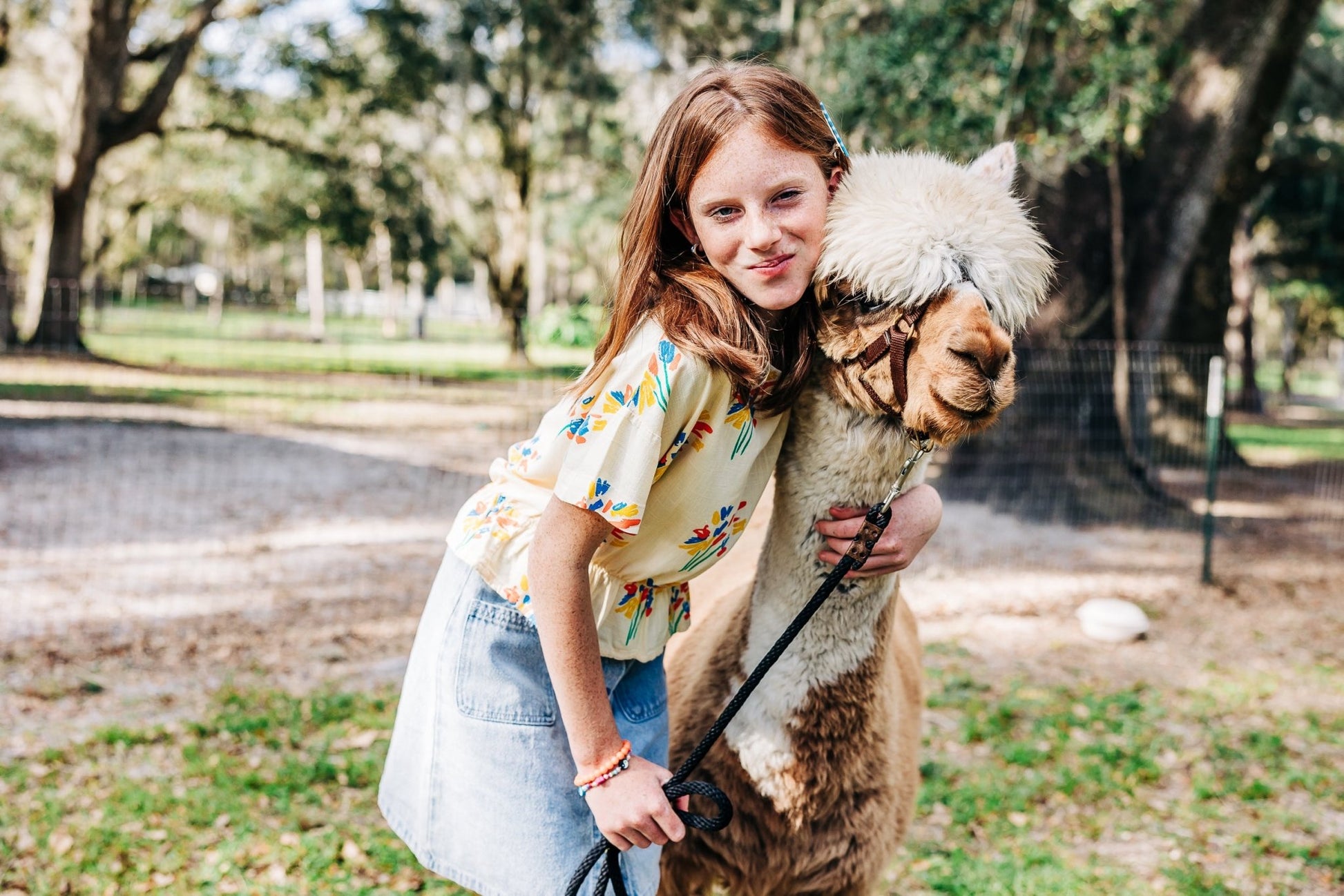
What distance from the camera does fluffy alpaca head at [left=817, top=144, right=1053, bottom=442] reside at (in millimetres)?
1507

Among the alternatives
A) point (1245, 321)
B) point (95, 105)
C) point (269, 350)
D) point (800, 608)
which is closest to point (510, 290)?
point (95, 105)

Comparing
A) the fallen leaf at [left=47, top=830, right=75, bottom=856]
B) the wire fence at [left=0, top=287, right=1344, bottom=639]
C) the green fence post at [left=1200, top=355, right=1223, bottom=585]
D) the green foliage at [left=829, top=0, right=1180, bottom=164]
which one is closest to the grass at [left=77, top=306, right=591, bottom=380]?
the wire fence at [left=0, top=287, right=1344, bottom=639]

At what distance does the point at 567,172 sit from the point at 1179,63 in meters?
19.7

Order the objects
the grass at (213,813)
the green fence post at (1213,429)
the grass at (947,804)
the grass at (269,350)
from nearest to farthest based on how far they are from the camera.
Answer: the grass at (213,813)
the grass at (947,804)
the green fence post at (1213,429)
the grass at (269,350)

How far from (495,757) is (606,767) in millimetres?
248

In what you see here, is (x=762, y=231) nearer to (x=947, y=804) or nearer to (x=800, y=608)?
(x=800, y=608)

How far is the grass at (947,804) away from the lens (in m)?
3.50

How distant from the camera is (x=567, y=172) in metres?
26.5

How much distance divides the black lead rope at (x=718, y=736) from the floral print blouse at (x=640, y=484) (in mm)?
182

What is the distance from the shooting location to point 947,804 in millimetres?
4176

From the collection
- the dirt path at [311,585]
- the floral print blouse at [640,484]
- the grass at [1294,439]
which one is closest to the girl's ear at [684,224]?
the floral print blouse at [640,484]

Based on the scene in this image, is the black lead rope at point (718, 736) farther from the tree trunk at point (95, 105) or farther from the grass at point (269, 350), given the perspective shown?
the tree trunk at point (95, 105)

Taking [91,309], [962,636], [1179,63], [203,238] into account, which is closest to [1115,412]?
[1179,63]

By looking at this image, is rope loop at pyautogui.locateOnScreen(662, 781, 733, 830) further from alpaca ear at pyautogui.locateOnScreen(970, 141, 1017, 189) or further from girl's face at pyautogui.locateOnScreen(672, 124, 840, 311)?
alpaca ear at pyautogui.locateOnScreen(970, 141, 1017, 189)
